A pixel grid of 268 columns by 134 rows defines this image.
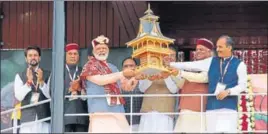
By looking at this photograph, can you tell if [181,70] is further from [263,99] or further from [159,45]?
[263,99]

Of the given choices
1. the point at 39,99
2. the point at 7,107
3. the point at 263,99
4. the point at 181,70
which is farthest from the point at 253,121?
the point at 7,107

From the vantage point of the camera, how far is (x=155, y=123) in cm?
609

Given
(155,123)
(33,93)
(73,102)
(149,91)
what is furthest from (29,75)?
(155,123)

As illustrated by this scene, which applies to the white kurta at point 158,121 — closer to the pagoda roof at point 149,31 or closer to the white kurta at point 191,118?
the white kurta at point 191,118

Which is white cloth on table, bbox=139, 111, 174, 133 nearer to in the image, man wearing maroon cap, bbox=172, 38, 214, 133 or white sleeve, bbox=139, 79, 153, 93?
man wearing maroon cap, bbox=172, 38, 214, 133

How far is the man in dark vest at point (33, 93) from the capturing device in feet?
20.5

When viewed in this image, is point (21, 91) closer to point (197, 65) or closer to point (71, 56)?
point (71, 56)

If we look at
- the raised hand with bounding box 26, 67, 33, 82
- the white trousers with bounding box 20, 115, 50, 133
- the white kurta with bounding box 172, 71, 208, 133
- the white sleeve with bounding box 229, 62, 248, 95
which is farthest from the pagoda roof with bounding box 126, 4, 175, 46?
the white trousers with bounding box 20, 115, 50, 133

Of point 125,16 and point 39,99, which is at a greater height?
point 125,16

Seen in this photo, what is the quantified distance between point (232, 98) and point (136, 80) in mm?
727

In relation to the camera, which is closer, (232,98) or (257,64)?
(232,98)

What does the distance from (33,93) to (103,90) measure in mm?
550

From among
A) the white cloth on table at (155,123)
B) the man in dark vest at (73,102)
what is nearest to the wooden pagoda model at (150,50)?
the white cloth on table at (155,123)

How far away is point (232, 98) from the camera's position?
5980 mm
